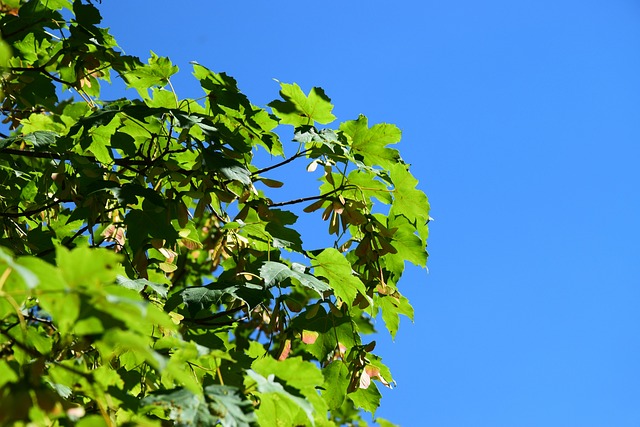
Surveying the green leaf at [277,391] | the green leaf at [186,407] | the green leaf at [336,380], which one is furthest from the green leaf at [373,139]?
the green leaf at [186,407]

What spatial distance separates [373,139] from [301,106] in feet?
0.95

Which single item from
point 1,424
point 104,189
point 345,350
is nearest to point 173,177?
point 104,189

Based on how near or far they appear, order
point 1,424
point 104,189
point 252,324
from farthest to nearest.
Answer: point 252,324 < point 104,189 < point 1,424

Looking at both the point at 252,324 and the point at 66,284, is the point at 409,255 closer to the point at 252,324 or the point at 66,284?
the point at 252,324

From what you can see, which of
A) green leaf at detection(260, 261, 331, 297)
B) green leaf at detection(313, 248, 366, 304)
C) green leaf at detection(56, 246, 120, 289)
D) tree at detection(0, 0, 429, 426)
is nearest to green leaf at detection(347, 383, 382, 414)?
tree at detection(0, 0, 429, 426)

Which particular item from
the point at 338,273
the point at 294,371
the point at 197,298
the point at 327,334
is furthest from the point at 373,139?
the point at 294,371

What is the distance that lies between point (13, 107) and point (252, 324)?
4.86 feet

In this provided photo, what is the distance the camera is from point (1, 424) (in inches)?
39.4

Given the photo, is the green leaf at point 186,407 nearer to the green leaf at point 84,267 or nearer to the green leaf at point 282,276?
the green leaf at point 84,267

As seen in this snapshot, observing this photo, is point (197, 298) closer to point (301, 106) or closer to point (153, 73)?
point (301, 106)

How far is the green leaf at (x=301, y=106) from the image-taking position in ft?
8.67

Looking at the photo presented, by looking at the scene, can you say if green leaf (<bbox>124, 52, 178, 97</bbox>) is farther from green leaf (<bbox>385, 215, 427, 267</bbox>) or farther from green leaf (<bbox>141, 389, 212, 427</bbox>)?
green leaf (<bbox>141, 389, 212, 427</bbox>)

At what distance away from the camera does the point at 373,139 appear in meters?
2.67

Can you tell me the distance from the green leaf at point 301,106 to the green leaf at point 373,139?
9 centimetres
